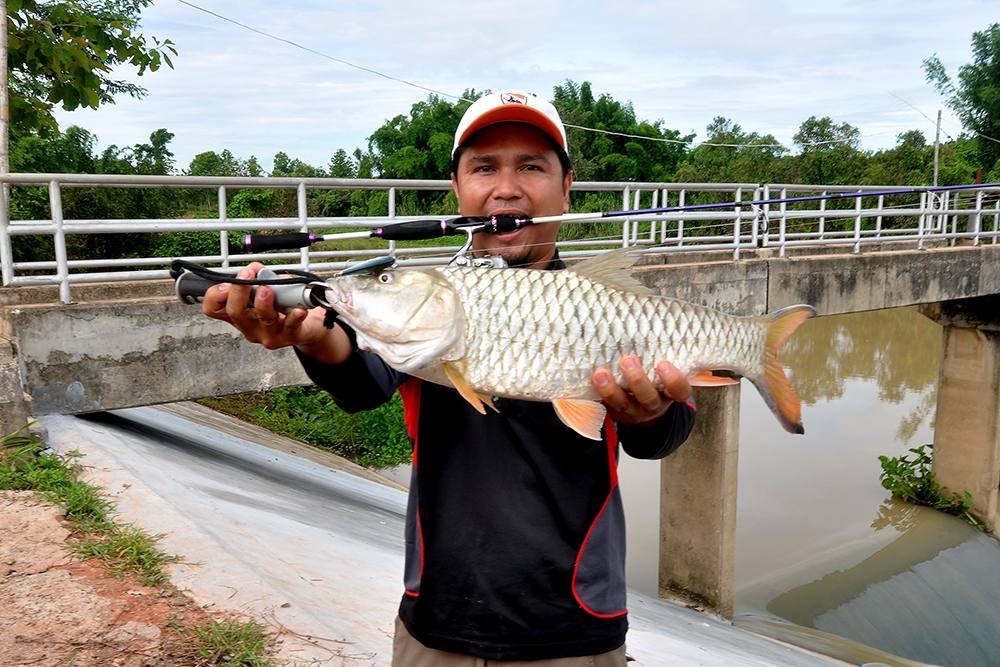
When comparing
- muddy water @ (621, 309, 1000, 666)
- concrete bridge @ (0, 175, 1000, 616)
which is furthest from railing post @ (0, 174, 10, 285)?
muddy water @ (621, 309, 1000, 666)

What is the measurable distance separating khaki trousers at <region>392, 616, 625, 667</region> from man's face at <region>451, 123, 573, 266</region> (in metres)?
0.92

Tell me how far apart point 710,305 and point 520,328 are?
20.7 ft

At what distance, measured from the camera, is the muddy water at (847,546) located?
905 centimetres

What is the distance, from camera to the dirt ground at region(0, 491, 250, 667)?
8.53 feet

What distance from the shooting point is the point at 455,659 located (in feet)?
5.37

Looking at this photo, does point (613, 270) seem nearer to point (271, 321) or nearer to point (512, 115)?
point (512, 115)

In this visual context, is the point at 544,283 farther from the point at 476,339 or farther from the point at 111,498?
the point at 111,498

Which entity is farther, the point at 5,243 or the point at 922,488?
the point at 922,488

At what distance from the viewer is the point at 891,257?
928cm

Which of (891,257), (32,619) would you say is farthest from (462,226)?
(891,257)

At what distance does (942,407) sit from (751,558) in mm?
4461

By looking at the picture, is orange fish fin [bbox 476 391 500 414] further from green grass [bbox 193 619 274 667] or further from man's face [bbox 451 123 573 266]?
green grass [bbox 193 619 274 667]

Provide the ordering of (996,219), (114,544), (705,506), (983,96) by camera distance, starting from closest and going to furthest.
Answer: (114,544) < (705,506) < (996,219) < (983,96)

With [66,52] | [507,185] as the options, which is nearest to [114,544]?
[507,185]
